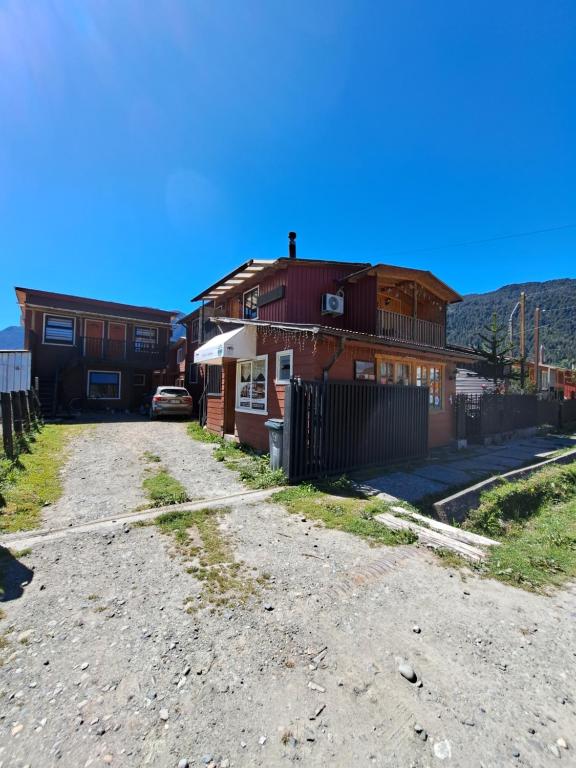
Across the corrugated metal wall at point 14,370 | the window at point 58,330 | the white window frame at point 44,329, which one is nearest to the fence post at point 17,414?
the corrugated metal wall at point 14,370

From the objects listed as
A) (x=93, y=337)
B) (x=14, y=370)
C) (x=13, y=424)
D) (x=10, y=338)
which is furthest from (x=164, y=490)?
(x=10, y=338)

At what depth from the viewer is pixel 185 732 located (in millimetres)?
1976

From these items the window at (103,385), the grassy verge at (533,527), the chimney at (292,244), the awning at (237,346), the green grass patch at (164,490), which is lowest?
the grassy verge at (533,527)

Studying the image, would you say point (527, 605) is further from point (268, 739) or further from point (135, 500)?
point (135, 500)

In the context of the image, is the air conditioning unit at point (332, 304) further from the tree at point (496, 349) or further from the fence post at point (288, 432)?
the tree at point (496, 349)

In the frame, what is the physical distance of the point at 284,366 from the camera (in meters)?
9.95

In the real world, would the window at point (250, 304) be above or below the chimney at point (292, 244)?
below

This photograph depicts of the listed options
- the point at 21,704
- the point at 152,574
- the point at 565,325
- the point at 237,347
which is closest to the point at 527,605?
the point at 152,574

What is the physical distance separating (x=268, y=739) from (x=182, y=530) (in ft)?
10.3

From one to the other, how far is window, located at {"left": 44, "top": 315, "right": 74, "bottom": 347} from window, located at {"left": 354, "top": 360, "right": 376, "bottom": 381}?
64.9 feet

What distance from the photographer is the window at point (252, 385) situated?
10766 mm

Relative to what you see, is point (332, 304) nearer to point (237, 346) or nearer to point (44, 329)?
point (237, 346)

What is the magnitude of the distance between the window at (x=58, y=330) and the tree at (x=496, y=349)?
24182 mm

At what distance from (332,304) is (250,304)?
361 cm
